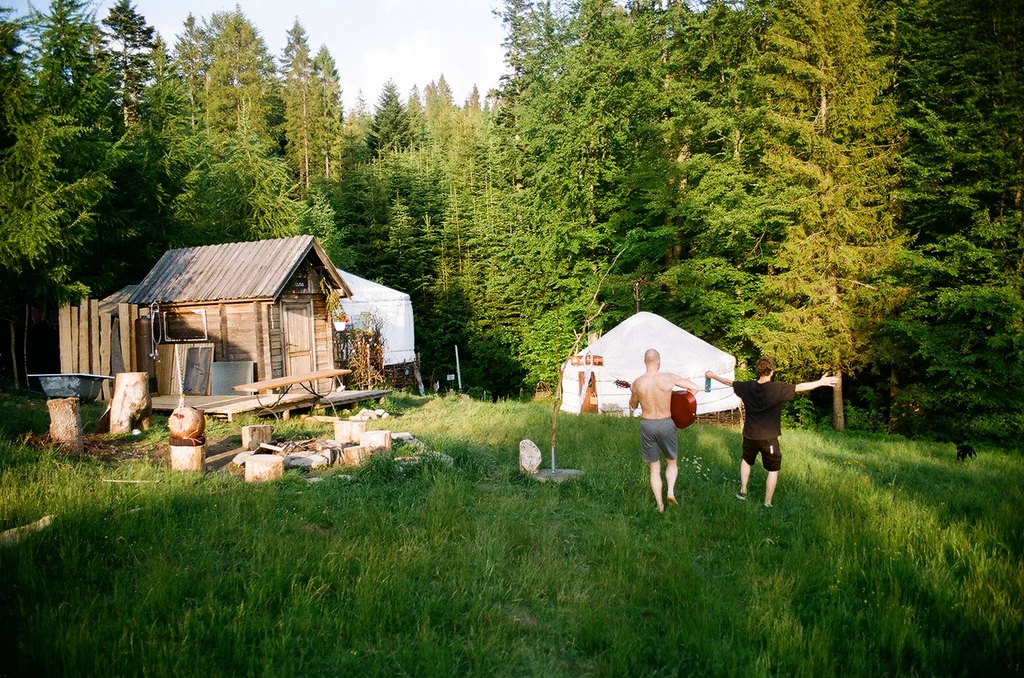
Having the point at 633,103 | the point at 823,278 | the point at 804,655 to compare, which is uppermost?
the point at 633,103

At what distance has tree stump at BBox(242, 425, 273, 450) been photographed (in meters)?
8.88

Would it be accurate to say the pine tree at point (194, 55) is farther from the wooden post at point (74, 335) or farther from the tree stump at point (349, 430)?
the tree stump at point (349, 430)

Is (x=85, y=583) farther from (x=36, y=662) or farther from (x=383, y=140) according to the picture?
(x=383, y=140)

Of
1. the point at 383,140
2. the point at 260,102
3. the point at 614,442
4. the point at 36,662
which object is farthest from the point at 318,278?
the point at 383,140

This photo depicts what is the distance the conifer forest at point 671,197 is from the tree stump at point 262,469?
8768 millimetres

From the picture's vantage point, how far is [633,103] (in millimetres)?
23484

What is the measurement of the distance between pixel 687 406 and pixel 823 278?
13201mm

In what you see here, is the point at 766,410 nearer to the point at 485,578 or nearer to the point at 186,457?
the point at 485,578

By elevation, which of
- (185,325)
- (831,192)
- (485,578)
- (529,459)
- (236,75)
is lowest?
(485,578)

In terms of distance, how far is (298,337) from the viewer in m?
15.9

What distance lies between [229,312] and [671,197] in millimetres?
14857

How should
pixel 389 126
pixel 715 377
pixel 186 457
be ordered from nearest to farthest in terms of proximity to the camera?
pixel 715 377
pixel 186 457
pixel 389 126

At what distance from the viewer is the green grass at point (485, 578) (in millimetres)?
3768

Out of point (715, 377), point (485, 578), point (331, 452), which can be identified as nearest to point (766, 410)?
point (715, 377)
